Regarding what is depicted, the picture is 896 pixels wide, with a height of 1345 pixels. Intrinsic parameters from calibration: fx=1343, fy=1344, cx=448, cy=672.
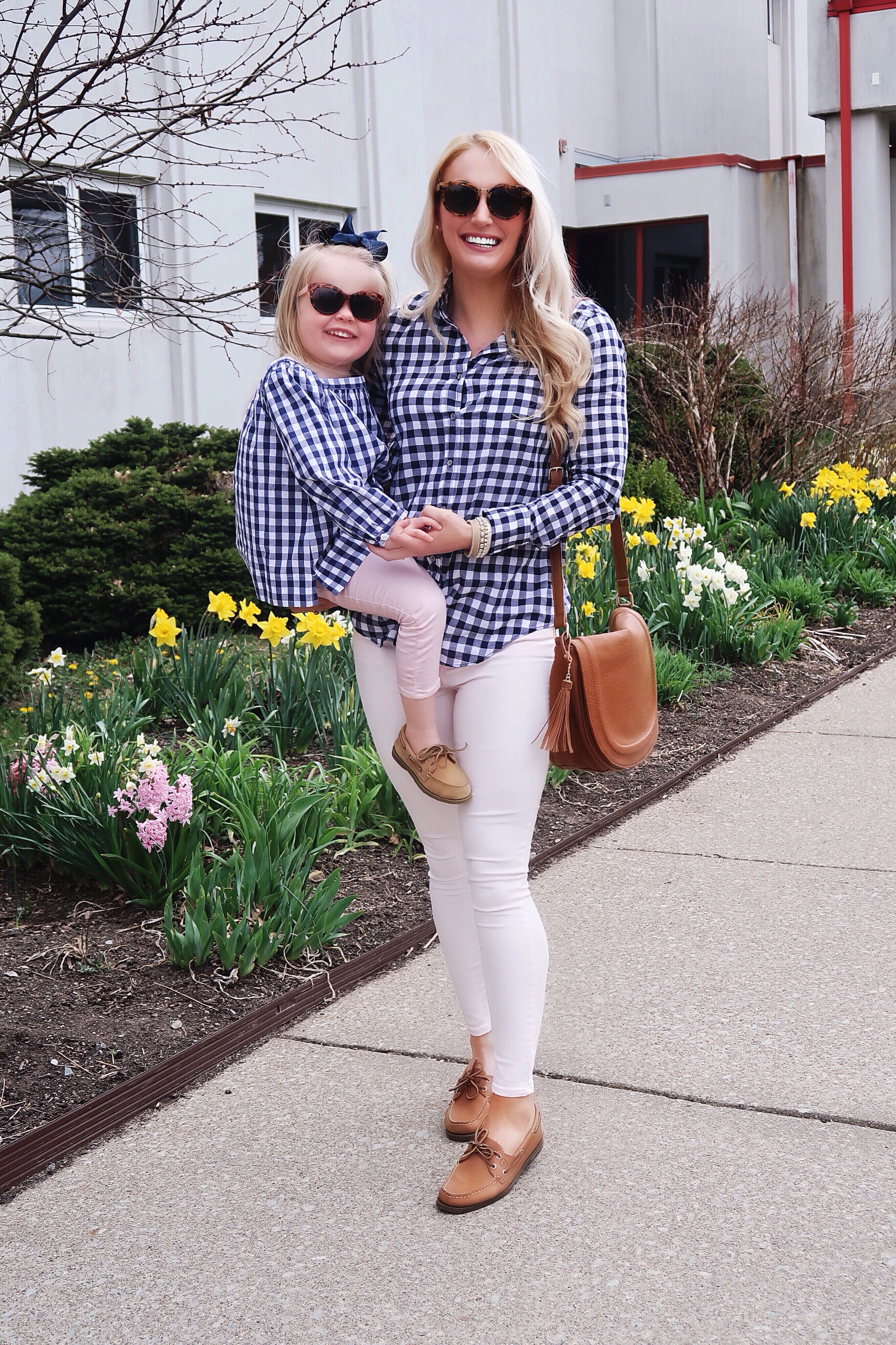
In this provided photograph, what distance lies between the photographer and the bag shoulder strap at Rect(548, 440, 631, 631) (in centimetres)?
242

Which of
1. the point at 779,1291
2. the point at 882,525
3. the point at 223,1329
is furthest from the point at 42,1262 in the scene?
the point at 882,525

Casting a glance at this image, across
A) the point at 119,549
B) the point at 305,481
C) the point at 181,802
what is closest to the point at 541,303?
the point at 305,481

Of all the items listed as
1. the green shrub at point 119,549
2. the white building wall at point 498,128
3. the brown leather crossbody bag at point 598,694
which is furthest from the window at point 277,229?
the brown leather crossbody bag at point 598,694

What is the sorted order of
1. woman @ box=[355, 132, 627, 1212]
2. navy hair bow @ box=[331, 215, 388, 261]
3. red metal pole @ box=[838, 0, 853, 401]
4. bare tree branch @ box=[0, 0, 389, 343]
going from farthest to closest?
1. red metal pole @ box=[838, 0, 853, 401]
2. bare tree branch @ box=[0, 0, 389, 343]
3. navy hair bow @ box=[331, 215, 388, 261]
4. woman @ box=[355, 132, 627, 1212]

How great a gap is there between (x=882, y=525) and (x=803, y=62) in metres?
11.5

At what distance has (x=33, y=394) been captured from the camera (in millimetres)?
8742

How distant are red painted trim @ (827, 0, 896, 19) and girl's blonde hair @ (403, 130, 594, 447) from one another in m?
13.6

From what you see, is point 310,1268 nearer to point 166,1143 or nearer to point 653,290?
point 166,1143

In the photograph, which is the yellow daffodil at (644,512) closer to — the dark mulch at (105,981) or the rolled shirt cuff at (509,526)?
the dark mulch at (105,981)

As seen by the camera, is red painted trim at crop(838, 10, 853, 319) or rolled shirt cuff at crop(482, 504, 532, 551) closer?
rolled shirt cuff at crop(482, 504, 532, 551)

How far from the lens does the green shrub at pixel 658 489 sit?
8.25 meters

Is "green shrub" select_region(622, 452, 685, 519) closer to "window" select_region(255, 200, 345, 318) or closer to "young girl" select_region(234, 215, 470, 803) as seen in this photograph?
"window" select_region(255, 200, 345, 318)

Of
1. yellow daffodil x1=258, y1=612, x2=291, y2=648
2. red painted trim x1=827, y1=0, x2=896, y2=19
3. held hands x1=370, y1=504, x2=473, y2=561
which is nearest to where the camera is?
held hands x1=370, y1=504, x2=473, y2=561

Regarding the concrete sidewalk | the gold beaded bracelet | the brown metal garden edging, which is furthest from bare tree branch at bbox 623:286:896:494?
the gold beaded bracelet
